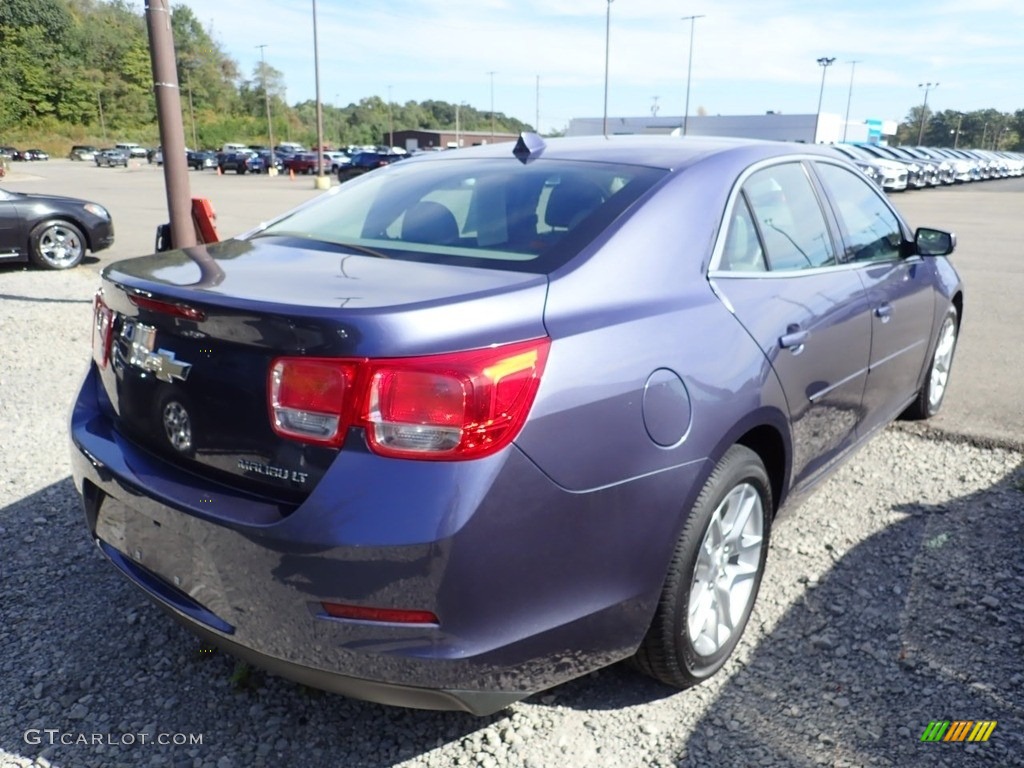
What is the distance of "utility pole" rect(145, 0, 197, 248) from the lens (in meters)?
6.28

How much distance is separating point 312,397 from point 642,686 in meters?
1.46

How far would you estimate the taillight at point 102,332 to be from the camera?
2496 mm

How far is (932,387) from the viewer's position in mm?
4875

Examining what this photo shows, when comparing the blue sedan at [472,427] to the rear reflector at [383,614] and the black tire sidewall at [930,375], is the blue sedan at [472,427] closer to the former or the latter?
the rear reflector at [383,614]

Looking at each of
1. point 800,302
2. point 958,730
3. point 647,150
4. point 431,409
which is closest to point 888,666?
point 958,730

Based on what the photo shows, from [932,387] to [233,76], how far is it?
127 metres

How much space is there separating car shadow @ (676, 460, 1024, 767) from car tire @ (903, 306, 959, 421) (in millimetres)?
1373

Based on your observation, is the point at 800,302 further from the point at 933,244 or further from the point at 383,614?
the point at 383,614

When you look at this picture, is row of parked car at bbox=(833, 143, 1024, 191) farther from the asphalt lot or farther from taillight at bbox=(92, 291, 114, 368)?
taillight at bbox=(92, 291, 114, 368)

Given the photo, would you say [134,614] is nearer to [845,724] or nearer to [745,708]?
[745,708]

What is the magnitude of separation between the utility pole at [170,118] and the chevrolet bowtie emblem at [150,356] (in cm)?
450

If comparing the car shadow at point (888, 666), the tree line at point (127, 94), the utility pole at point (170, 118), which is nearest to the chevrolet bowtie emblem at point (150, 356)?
the car shadow at point (888, 666)

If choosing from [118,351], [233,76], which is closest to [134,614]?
[118,351]

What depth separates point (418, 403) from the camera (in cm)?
184
